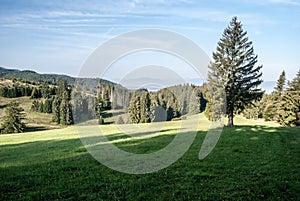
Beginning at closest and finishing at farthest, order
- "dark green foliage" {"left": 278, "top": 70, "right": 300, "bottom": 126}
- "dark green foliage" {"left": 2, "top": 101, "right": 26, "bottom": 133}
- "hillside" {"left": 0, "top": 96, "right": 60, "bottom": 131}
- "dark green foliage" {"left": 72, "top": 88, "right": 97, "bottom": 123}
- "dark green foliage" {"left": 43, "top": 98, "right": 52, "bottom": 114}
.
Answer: "dark green foliage" {"left": 72, "top": 88, "right": 97, "bottom": 123}, "dark green foliage" {"left": 278, "top": 70, "right": 300, "bottom": 126}, "dark green foliage" {"left": 2, "top": 101, "right": 26, "bottom": 133}, "hillside" {"left": 0, "top": 96, "right": 60, "bottom": 131}, "dark green foliage" {"left": 43, "top": 98, "right": 52, "bottom": 114}

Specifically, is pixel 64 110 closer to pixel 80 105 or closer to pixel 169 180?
pixel 80 105

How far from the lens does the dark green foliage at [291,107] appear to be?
182 ft

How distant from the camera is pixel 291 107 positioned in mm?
55938

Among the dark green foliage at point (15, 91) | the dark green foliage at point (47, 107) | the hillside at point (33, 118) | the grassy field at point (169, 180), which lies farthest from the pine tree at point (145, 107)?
the dark green foliage at point (15, 91)

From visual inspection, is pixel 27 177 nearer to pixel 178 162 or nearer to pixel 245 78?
pixel 178 162

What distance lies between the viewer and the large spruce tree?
128ft

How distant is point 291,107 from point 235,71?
24765mm

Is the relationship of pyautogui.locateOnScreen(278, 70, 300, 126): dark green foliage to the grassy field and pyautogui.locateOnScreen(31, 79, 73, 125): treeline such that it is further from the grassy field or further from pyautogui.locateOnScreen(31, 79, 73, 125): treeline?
pyautogui.locateOnScreen(31, 79, 73, 125): treeline

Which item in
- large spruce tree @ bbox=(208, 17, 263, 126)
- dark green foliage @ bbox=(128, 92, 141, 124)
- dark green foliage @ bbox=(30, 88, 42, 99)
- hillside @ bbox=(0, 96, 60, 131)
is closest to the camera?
large spruce tree @ bbox=(208, 17, 263, 126)

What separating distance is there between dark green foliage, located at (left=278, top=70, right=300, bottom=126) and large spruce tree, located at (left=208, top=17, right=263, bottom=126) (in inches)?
818

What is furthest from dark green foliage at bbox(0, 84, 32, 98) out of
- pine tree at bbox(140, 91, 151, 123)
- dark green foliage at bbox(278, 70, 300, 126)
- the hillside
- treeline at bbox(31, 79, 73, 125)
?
dark green foliage at bbox(278, 70, 300, 126)

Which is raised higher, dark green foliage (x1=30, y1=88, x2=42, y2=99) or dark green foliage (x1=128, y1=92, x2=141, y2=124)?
dark green foliage (x1=30, y1=88, x2=42, y2=99)

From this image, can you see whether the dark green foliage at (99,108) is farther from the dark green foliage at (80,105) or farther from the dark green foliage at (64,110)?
the dark green foliage at (64,110)

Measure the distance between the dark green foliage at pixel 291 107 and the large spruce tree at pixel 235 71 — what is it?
68.2 ft
